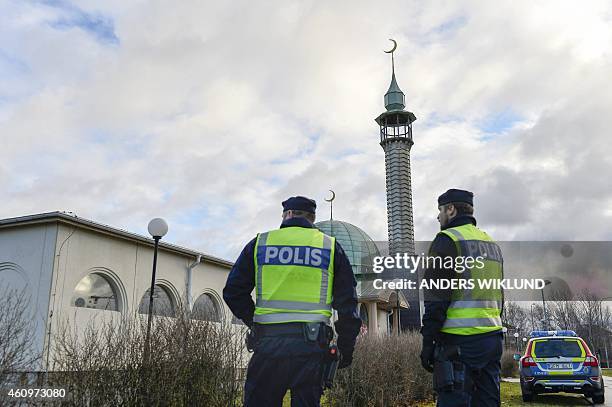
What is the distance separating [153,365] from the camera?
5836 millimetres

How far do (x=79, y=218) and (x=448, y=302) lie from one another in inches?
456

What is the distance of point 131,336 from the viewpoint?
6012 millimetres

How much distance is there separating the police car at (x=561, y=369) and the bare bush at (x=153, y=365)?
7963 mm

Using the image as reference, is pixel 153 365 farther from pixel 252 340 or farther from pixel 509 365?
pixel 509 365

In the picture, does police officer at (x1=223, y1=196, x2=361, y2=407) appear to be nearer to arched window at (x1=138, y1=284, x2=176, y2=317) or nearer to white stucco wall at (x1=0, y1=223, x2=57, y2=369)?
white stucco wall at (x1=0, y1=223, x2=57, y2=369)

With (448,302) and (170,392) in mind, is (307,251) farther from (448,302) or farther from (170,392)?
(170,392)

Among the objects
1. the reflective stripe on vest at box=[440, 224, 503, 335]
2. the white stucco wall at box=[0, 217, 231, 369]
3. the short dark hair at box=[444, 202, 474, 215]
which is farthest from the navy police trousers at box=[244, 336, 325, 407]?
the white stucco wall at box=[0, 217, 231, 369]

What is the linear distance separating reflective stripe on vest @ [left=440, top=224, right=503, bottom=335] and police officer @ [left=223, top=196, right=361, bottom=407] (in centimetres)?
97

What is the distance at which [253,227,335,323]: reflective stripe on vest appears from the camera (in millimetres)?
3855

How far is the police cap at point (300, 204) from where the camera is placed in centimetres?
432

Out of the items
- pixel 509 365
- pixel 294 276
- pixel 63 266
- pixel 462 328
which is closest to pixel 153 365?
pixel 294 276

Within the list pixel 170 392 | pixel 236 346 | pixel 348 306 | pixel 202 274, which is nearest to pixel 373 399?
pixel 236 346

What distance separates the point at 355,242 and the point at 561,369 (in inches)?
1289

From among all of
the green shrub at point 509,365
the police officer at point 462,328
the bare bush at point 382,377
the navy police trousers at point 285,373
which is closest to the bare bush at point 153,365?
the navy police trousers at point 285,373
